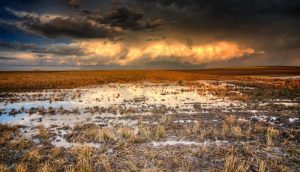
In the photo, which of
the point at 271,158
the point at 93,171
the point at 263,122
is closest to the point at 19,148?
the point at 93,171

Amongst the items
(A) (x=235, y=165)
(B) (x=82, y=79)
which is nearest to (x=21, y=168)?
(A) (x=235, y=165)

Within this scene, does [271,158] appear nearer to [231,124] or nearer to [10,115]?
[231,124]

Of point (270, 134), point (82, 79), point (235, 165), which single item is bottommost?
point (235, 165)

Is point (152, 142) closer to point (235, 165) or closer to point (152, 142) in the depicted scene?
point (152, 142)

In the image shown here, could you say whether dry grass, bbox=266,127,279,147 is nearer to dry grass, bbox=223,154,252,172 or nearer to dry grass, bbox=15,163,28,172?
dry grass, bbox=223,154,252,172

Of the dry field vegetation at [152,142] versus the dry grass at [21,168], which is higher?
the dry grass at [21,168]

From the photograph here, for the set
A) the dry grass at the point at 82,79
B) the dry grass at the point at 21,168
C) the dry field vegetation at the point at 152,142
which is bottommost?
the dry field vegetation at the point at 152,142

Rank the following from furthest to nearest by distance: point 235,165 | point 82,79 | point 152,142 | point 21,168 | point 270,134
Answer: point 82,79 → point 270,134 → point 152,142 → point 235,165 → point 21,168

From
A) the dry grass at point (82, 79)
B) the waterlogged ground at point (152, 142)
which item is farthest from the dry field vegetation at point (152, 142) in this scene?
the dry grass at point (82, 79)

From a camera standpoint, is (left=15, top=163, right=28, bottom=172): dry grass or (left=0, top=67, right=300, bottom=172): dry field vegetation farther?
(left=0, top=67, right=300, bottom=172): dry field vegetation

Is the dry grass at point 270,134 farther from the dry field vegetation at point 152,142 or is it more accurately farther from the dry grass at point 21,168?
the dry grass at point 21,168

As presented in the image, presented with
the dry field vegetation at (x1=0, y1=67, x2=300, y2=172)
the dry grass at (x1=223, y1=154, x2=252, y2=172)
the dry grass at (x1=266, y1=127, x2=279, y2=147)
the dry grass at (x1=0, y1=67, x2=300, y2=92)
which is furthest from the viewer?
the dry grass at (x1=0, y1=67, x2=300, y2=92)

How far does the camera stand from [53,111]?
55.4 feet

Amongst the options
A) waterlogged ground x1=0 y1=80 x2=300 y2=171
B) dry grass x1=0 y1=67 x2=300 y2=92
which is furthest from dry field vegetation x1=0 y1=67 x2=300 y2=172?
dry grass x1=0 y1=67 x2=300 y2=92
